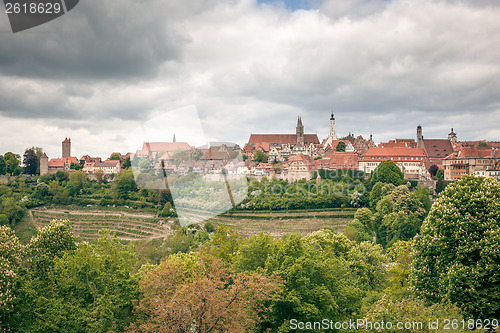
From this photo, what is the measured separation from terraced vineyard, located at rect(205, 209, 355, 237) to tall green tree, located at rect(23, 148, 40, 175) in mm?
37681

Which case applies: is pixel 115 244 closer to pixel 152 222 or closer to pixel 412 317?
pixel 412 317

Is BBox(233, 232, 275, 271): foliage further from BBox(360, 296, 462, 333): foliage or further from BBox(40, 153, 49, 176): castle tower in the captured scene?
BBox(40, 153, 49, 176): castle tower

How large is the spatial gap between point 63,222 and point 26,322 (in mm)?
6140

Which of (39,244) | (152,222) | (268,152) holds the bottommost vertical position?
(152,222)

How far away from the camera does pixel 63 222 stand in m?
15.9

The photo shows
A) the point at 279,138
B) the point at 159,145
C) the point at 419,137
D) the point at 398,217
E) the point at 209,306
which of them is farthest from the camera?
the point at 279,138

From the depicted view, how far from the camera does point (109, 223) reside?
44.3m

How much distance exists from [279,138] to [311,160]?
1082 inches

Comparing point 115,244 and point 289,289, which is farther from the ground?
point 115,244

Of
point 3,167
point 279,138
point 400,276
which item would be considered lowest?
point 400,276

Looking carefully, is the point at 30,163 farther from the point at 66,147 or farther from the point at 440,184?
the point at 440,184

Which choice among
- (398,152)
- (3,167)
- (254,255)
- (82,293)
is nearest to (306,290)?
(254,255)

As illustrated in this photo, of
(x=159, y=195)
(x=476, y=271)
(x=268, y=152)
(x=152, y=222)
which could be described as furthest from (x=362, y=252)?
(x=268, y=152)

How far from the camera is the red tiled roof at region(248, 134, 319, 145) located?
3385 inches
